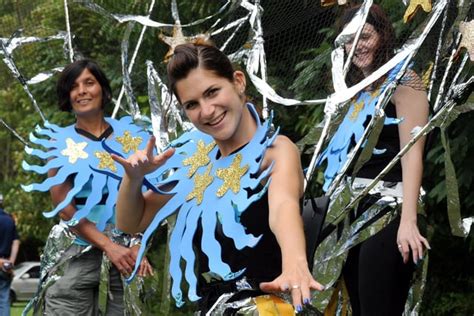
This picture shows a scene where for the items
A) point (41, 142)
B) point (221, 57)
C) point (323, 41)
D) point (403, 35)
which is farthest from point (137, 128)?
point (221, 57)

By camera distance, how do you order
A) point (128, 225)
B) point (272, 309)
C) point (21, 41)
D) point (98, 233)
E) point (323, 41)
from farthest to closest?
point (21, 41) → point (98, 233) → point (323, 41) → point (128, 225) → point (272, 309)

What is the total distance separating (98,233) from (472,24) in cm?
209

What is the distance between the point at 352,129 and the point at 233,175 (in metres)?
0.73

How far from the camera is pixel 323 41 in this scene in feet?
16.5

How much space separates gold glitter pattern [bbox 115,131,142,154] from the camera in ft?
18.2

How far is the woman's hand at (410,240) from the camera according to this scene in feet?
13.9

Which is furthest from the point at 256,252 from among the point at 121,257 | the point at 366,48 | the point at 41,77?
the point at 41,77

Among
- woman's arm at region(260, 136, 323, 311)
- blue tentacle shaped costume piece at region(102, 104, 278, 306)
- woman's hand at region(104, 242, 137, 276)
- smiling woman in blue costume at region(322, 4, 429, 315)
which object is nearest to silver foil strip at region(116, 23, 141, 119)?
woman's hand at region(104, 242, 137, 276)

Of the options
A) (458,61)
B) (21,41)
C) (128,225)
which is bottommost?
(128,225)

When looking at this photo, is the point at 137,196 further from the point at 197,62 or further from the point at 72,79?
the point at 72,79

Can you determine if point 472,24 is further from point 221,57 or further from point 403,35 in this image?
point 221,57

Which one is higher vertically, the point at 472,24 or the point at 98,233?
the point at 472,24

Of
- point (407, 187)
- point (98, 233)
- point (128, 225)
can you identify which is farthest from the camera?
point (98, 233)

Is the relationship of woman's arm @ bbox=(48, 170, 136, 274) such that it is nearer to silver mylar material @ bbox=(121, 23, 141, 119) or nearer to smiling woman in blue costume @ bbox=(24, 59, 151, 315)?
smiling woman in blue costume @ bbox=(24, 59, 151, 315)
